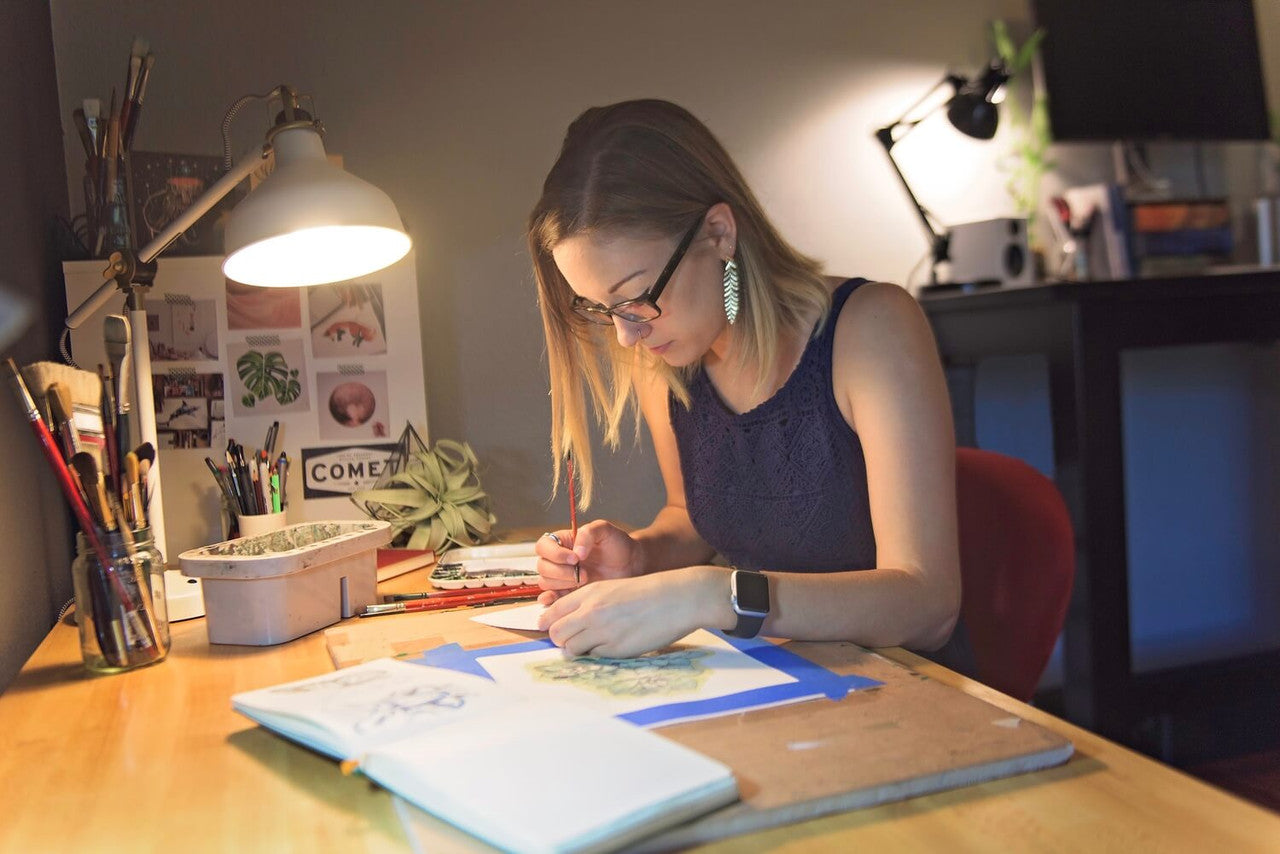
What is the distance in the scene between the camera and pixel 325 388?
5.40ft

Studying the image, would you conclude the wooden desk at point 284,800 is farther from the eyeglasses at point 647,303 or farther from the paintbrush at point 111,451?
the eyeglasses at point 647,303

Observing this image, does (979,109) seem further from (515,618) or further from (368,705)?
(368,705)

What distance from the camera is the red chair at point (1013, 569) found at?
1168mm

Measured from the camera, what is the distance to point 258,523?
143cm

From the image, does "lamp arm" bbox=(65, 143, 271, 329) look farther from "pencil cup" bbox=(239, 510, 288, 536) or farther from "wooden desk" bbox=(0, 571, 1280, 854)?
"wooden desk" bbox=(0, 571, 1280, 854)

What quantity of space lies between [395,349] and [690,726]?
1104mm

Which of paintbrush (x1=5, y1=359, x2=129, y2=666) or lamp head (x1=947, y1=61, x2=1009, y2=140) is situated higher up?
lamp head (x1=947, y1=61, x2=1009, y2=140)

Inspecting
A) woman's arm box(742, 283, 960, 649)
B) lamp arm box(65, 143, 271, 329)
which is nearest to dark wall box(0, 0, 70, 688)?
lamp arm box(65, 143, 271, 329)

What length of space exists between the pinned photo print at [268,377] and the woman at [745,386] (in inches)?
18.6

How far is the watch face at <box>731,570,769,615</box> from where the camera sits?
2.96ft

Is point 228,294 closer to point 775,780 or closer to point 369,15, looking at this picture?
point 369,15

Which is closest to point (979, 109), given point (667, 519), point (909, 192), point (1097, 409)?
point (909, 192)

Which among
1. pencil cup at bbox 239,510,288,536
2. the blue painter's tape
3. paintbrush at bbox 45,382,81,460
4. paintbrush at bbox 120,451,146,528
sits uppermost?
paintbrush at bbox 45,382,81,460

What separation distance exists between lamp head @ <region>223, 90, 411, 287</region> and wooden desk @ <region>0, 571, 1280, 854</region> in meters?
0.48
